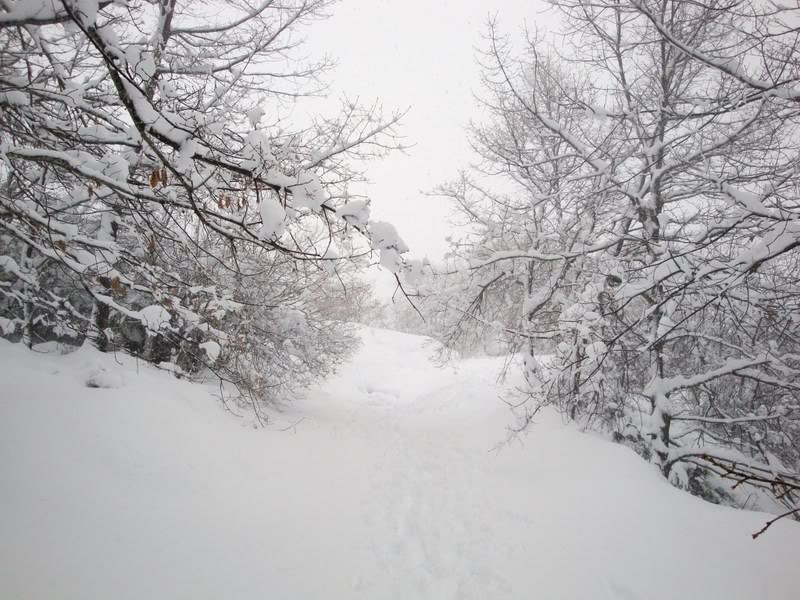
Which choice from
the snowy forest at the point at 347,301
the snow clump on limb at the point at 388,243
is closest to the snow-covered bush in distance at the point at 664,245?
the snowy forest at the point at 347,301

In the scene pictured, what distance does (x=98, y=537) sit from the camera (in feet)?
8.17

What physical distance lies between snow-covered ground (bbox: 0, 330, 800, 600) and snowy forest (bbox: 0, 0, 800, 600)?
0.03 metres

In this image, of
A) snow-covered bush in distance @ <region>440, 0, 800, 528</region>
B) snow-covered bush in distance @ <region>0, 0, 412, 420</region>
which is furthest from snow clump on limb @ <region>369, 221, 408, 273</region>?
snow-covered bush in distance @ <region>440, 0, 800, 528</region>

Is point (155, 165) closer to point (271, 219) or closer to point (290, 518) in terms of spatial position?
point (271, 219)

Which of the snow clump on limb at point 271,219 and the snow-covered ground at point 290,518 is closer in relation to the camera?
the snow clump on limb at point 271,219

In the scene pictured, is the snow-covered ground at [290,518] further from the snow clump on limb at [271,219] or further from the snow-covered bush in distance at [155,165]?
the snow clump on limb at [271,219]

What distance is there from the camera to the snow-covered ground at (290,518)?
2.52 meters

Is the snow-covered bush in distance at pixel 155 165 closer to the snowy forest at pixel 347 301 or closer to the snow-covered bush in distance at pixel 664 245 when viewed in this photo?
the snowy forest at pixel 347 301

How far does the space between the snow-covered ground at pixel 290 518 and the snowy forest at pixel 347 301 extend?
0.03 meters

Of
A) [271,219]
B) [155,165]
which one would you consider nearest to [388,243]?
[271,219]

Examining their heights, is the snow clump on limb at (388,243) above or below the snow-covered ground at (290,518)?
above

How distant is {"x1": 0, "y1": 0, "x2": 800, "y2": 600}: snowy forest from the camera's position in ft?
7.27

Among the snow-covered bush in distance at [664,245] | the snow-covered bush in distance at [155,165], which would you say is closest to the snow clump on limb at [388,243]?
the snow-covered bush in distance at [155,165]

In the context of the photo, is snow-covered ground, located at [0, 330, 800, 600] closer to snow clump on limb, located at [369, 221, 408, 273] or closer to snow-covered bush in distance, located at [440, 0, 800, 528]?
snow-covered bush in distance, located at [440, 0, 800, 528]
